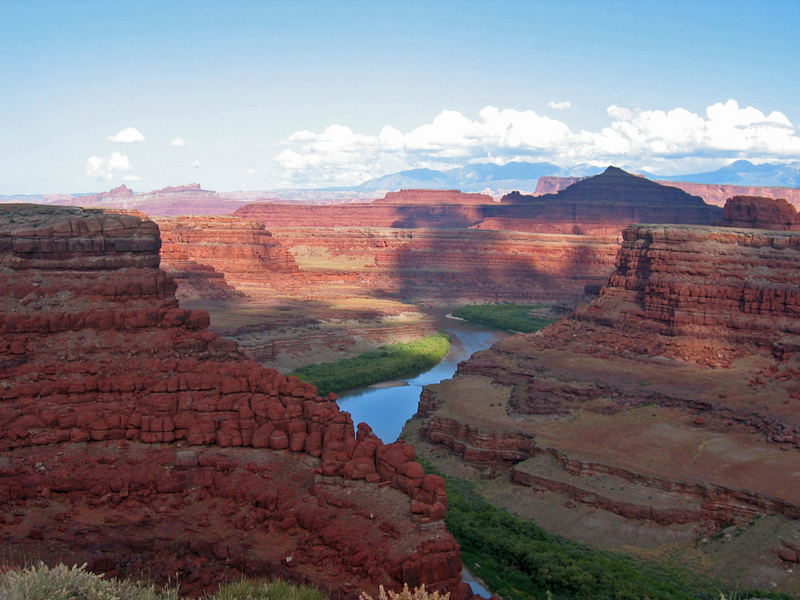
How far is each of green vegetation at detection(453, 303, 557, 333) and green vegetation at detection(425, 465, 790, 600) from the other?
45.2 m

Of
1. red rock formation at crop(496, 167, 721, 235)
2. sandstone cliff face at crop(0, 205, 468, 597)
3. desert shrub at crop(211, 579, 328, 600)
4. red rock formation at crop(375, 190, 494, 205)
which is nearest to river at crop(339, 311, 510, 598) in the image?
sandstone cliff face at crop(0, 205, 468, 597)

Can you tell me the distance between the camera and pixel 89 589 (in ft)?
35.8

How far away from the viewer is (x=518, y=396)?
123ft

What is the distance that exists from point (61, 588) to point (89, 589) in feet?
1.26

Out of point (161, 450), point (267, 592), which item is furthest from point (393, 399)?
point (267, 592)

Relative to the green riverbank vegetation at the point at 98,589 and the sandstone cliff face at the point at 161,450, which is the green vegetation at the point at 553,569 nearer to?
the sandstone cliff face at the point at 161,450

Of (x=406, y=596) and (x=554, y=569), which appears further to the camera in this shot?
(x=554, y=569)

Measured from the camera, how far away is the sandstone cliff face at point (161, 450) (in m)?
14.0

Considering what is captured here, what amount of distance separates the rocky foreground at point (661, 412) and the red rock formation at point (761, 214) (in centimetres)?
1587

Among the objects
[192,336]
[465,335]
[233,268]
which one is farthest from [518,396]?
[233,268]

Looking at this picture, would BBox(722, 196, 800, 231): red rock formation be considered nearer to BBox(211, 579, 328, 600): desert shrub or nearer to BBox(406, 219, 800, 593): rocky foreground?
BBox(406, 219, 800, 593): rocky foreground

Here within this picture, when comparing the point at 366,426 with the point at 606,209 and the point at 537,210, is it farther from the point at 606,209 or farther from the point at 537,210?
the point at 537,210

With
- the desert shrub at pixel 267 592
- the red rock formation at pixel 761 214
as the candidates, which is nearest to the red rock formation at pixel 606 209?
the red rock formation at pixel 761 214

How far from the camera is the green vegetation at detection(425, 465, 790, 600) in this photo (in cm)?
2089
